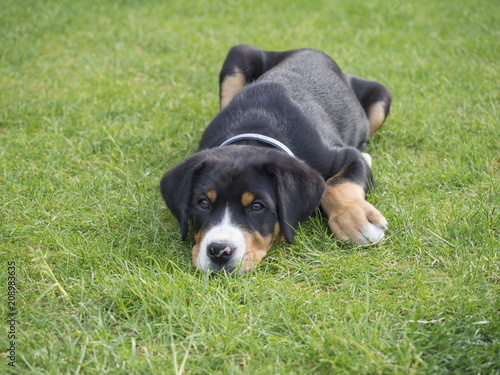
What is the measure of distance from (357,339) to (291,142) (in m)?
1.81

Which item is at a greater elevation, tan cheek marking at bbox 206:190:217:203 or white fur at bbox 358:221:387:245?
tan cheek marking at bbox 206:190:217:203

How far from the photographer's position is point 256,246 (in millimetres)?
3291

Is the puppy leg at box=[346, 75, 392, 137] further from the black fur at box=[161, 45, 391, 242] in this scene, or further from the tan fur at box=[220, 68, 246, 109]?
the tan fur at box=[220, 68, 246, 109]

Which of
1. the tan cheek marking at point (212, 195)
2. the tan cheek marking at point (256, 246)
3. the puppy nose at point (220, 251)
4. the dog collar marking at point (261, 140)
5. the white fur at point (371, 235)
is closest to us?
the puppy nose at point (220, 251)

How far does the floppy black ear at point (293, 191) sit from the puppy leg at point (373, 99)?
6.94 ft

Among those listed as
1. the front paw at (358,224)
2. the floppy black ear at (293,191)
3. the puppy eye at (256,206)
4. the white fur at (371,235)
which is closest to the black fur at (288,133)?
the floppy black ear at (293,191)

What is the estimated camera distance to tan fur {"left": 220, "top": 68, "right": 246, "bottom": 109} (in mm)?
5543

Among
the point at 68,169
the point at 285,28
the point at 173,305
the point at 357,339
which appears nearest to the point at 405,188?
the point at 357,339

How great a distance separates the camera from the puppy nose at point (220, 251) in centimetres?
306

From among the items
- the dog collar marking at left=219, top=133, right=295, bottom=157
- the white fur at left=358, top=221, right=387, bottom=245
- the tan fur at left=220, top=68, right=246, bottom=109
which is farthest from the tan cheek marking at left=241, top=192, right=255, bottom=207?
the tan fur at left=220, top=68, right=246, bottom=109

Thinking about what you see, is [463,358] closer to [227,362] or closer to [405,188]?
[227,362]

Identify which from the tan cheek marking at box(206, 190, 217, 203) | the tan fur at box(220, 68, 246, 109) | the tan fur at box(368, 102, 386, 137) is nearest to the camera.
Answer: the tan cheek marking at box(206, 190, 217, 203)

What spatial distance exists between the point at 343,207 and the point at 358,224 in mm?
196

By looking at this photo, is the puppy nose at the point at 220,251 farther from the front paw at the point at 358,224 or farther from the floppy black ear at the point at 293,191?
the front paw at the point at 358,224
